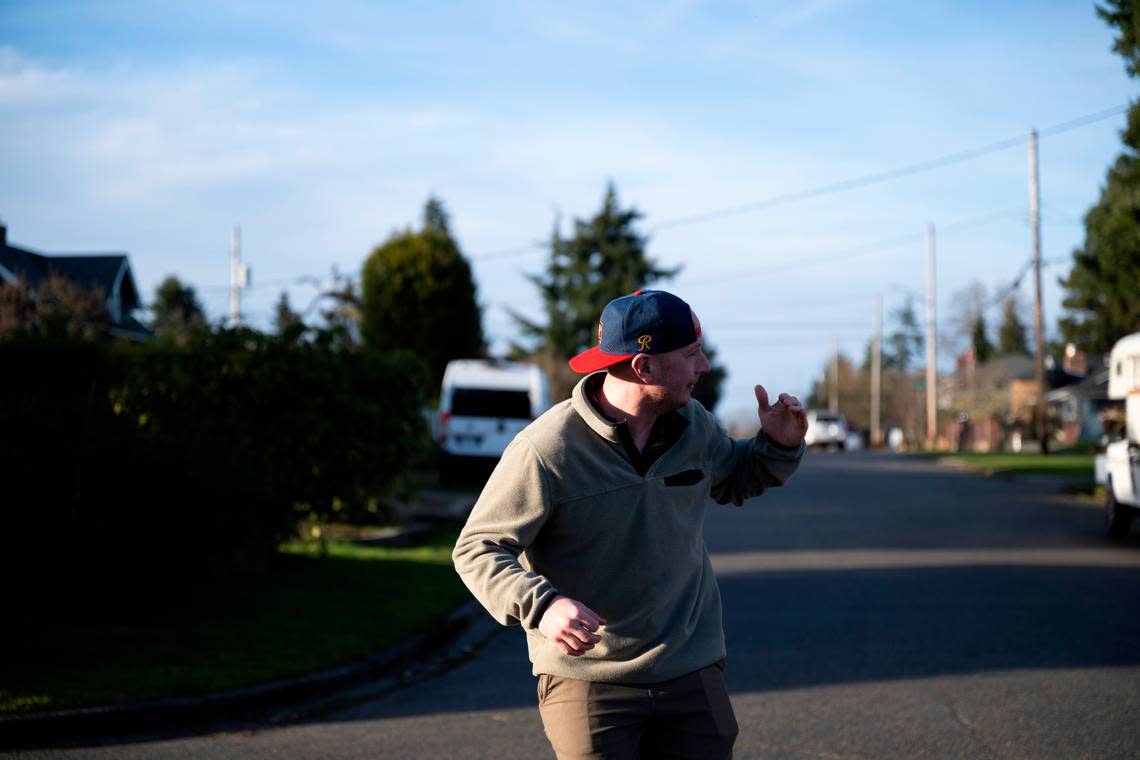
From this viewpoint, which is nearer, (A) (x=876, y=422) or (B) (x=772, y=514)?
(B) (x=772, y=514)

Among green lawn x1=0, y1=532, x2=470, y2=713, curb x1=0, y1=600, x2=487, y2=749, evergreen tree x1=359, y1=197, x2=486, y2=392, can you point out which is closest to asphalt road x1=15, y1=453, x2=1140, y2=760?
curb x1=0, y1=600, x2=487, y2=749

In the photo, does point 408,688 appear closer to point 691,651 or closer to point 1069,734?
point 1069,734

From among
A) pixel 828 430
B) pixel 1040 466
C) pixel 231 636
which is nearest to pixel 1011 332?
pixel 828 430

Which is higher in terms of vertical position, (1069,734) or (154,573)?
(154,573)

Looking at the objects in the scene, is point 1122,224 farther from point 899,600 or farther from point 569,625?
point 569,625

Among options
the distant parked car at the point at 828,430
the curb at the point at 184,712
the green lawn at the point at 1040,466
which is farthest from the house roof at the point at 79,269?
the distant parked car at the point at 828,430

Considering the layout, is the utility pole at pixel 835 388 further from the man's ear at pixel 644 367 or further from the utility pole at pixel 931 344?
the man's ear at pixel 644 367

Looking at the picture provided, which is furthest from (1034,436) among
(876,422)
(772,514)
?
(772,514)

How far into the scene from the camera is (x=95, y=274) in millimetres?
28656

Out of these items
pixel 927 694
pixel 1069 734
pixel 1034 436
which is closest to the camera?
pixel 1069 734

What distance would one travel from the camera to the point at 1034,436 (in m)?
62.1

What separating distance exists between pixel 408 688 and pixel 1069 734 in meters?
3.95

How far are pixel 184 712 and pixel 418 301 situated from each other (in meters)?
30.9

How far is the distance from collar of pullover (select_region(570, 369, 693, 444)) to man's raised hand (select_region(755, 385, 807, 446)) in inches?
9.3
